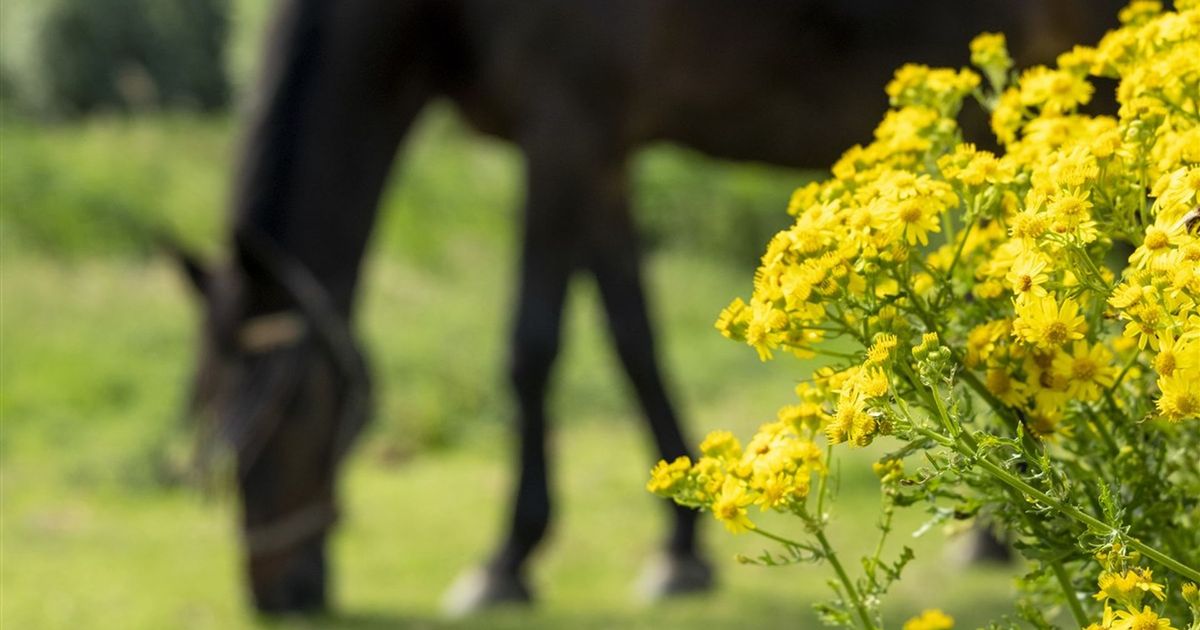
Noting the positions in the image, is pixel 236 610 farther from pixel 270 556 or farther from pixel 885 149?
pixel 885 149

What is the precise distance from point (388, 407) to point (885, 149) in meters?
6.16

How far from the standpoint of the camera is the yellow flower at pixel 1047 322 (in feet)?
3.61

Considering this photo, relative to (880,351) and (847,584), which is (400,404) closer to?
(847,584)

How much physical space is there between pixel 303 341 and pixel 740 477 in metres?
2.46

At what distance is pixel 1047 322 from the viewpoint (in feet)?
3.61

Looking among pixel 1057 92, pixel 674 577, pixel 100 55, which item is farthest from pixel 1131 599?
pixel 100 55

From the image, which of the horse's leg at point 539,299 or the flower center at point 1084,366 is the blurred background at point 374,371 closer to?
the horse's leg at point 539,299

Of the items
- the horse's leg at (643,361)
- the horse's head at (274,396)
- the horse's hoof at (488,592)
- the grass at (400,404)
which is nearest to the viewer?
→ the horse's head at (274,396)

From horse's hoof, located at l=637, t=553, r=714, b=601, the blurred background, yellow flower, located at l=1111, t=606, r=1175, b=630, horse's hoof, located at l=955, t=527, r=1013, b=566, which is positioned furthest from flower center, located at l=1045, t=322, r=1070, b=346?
horse's hoof, located at l=955, t=527, r=1013, b=566

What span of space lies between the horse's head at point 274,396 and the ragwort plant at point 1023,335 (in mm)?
2330

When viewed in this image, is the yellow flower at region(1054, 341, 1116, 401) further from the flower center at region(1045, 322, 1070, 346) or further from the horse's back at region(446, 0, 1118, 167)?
the horse's back at region(446, 0, 1118, 167)

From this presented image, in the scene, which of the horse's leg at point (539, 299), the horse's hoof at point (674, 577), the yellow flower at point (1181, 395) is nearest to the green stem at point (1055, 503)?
the yellow flower at point (1181, 395)

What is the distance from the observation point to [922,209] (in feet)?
A: 3.93

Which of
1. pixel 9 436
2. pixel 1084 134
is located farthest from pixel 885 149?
pixel 9 436
